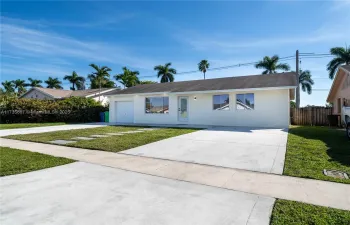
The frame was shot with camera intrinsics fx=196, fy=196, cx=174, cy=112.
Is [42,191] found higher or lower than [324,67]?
lower

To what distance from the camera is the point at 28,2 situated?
9148 millimetres

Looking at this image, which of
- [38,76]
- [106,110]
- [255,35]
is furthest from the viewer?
[38,76]

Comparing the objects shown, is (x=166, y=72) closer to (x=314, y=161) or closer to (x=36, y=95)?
(x=36, y=95)

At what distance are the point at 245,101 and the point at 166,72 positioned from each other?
937 inches

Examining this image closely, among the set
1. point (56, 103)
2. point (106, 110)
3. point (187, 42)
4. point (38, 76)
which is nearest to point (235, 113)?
point (187, 42)

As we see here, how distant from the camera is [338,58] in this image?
23.2 metres

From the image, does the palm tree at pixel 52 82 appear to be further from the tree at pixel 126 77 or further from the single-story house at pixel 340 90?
the single-story house at pixel 340 90

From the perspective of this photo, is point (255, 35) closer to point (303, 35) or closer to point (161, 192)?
point (303, 35)

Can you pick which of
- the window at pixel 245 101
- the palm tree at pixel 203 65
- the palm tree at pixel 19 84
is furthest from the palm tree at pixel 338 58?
the palm tree at pixel 19 84

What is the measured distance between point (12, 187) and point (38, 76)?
2113 inches

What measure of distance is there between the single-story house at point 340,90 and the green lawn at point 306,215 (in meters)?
14.0

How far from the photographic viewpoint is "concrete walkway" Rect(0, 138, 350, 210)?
3.05 meters

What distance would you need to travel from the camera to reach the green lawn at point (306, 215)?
231cm

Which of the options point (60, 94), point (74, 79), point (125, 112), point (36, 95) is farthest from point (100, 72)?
point (74, 79)
